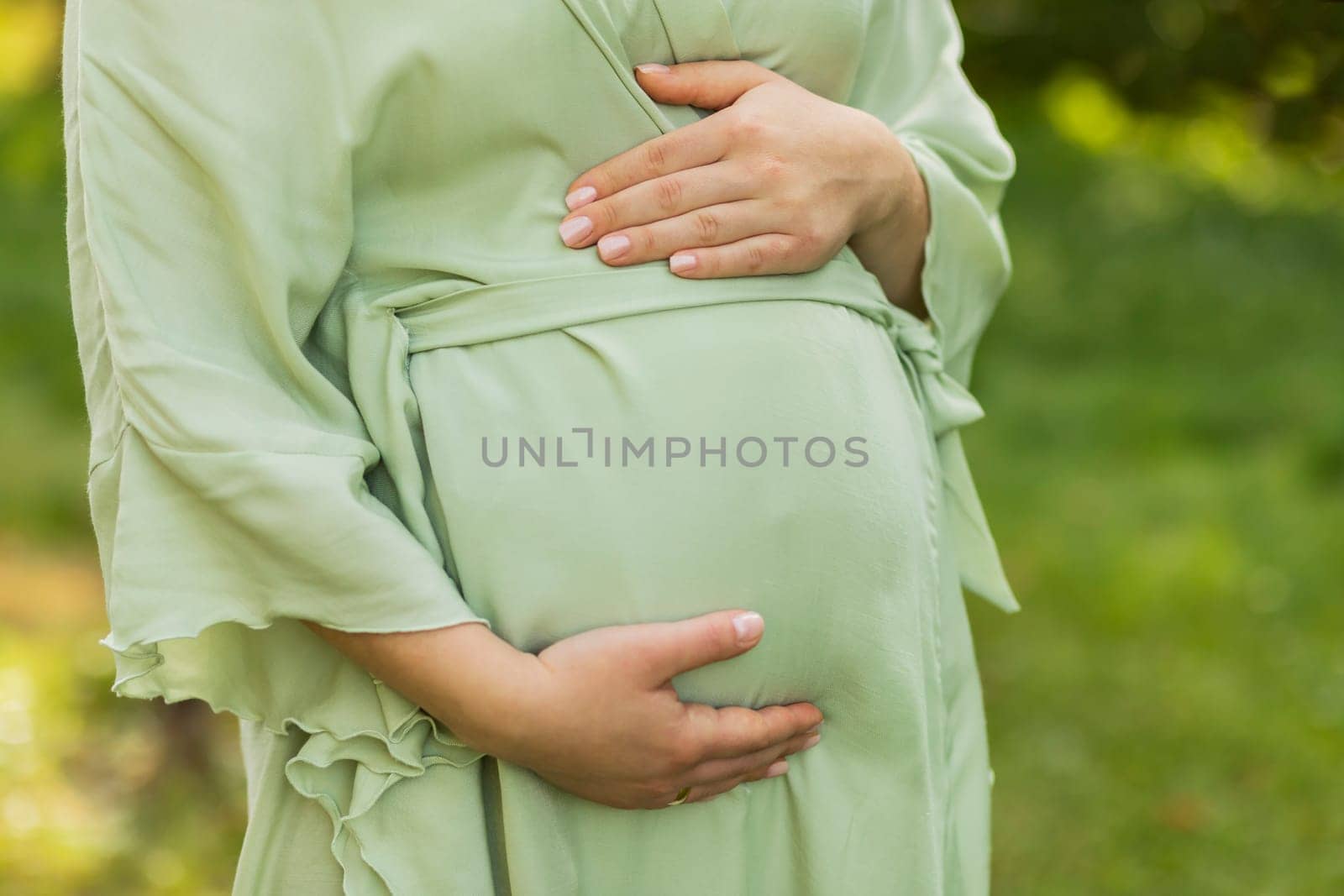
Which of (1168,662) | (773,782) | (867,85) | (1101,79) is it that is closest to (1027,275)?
(1168,662)

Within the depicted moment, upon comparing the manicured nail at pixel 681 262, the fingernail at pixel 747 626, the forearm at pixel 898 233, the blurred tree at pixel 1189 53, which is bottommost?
the blurred tree at pixel 1189 53

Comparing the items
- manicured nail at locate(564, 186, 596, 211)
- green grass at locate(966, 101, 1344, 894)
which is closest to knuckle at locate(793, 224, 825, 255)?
manicured nail at locate(564, 186, 596, 211)

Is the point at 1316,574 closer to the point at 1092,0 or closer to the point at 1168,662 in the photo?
the point at 1168,662

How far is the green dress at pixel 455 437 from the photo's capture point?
46.9 inches

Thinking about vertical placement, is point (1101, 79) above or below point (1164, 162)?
above

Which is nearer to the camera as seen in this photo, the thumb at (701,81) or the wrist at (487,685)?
the wrist at (487,685)

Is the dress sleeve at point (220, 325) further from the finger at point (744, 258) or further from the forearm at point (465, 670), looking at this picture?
the finger at point (744, 258)

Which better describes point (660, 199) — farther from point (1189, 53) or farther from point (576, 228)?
point (1189, 53)

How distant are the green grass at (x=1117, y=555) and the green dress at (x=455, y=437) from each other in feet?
6.76

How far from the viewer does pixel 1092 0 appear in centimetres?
313

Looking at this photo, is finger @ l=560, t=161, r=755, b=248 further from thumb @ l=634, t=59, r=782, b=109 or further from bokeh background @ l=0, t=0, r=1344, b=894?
bokeh background @ l=0, t=0, r=1344, b=894

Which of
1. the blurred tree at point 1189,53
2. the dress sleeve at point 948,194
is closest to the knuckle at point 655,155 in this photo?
the dress sleeve at point 948,194

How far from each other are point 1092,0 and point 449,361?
2322 mm

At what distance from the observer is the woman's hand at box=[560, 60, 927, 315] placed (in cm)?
137
